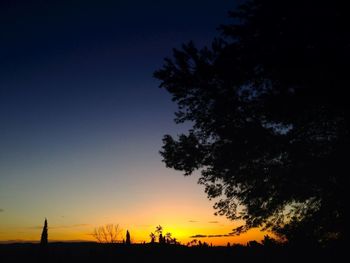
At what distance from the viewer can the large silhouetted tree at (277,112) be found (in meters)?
13.2

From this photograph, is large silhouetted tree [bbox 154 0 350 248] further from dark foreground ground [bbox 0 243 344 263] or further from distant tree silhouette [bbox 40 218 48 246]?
distant tree silhouette [bbox 40 218 48 246]

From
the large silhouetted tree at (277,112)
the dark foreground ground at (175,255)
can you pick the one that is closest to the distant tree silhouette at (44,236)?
the dark foreground ground at (175,255)

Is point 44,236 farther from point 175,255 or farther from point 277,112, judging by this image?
point 277,112

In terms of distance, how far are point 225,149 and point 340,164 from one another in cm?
431

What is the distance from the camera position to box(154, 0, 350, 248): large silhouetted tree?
13.2m

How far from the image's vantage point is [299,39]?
13516 mm

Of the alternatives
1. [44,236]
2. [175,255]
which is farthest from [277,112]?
[44,236]

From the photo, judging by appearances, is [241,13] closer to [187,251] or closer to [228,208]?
[228,208]

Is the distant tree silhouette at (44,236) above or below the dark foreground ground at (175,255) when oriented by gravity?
above

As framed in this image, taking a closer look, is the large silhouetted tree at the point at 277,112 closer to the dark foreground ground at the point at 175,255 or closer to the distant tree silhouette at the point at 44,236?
the dark foreground ground at the point at 175,255

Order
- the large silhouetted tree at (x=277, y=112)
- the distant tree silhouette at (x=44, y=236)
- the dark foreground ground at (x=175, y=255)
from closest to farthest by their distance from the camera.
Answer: the large silhouetted tree at (x=277, y=112) < the dark foreground ground at (x=175, y=255) < the distant tree silhouette at (x=44, y=236)

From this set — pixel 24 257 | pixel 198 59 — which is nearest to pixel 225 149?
pixel 198 59

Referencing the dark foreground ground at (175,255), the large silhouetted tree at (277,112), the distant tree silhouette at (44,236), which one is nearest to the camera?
the large silhouetted tree at (277,112)

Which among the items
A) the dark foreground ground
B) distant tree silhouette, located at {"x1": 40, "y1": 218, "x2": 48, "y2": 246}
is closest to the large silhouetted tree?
the dark foreground ground
